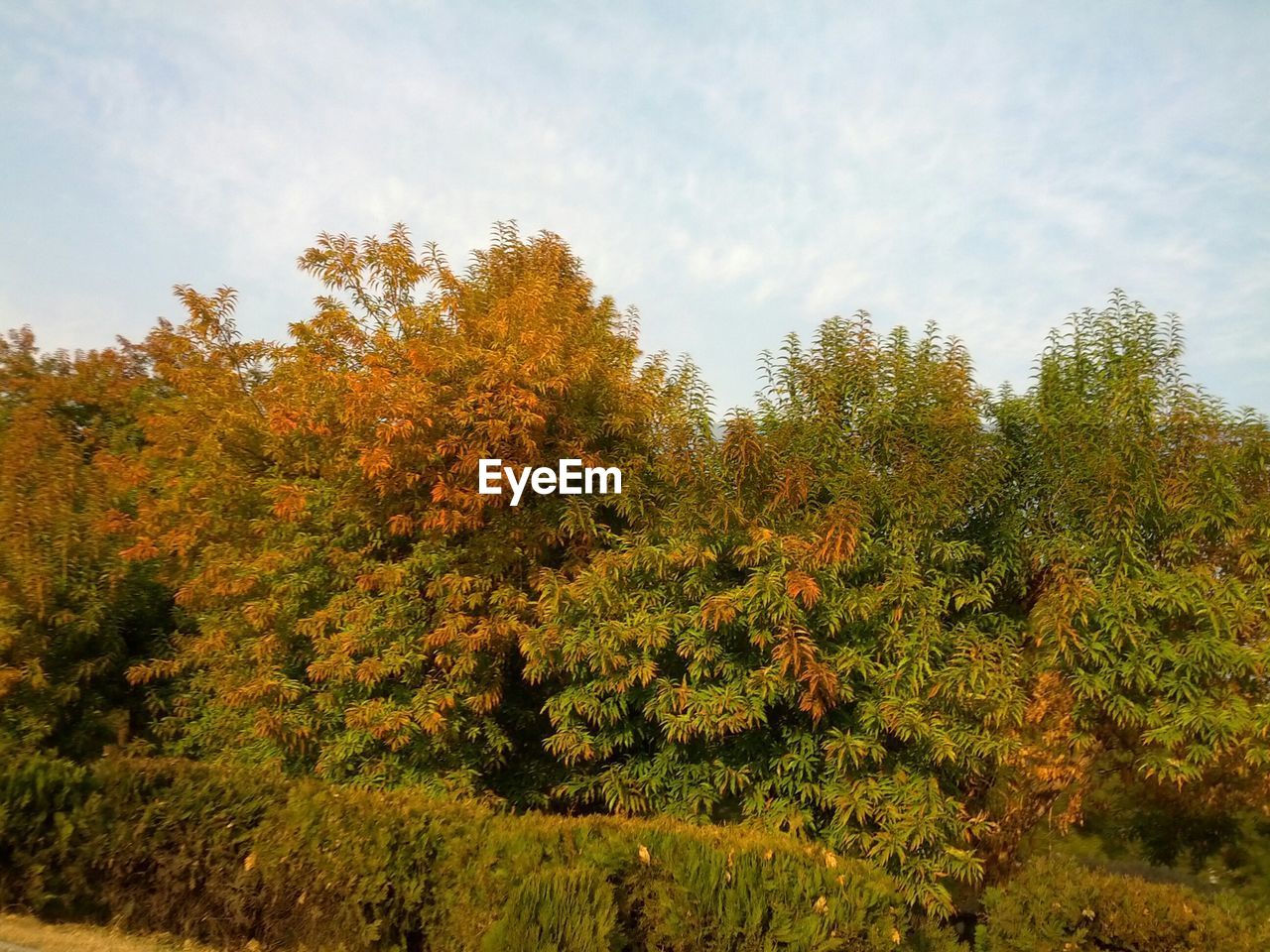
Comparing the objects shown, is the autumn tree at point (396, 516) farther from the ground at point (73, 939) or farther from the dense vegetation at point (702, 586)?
the ground at point (73, 939)

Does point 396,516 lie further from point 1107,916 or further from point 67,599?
point 1107,916

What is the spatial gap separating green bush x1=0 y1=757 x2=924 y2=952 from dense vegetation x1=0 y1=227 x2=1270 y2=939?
1.67 m

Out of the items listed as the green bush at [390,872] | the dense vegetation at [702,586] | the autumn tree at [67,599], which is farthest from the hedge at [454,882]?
the autumn tree at [67,599]

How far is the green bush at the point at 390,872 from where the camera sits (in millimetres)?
5039

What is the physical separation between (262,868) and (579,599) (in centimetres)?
313

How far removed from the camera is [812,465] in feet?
27.0

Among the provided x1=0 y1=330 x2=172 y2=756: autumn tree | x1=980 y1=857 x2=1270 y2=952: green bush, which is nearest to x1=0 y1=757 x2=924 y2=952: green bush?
x1=980 y1=857 x2=1270 y2=952: green bush

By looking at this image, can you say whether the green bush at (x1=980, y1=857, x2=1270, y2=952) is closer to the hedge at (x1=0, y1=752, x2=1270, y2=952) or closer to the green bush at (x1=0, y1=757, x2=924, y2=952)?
the hedge at (x1=0, y1=752, x2=1270, y2=952)

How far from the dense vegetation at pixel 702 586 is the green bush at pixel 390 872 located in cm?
167

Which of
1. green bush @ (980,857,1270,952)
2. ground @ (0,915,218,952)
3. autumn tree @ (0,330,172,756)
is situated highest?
autumn tree @ (0,330,172,756)

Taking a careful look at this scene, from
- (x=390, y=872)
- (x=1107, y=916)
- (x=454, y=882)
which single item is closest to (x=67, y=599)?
(x=390, y=872)

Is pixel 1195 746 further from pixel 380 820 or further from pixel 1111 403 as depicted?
pixel 380 820

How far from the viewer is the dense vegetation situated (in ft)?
23.2

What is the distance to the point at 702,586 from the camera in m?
7.57
